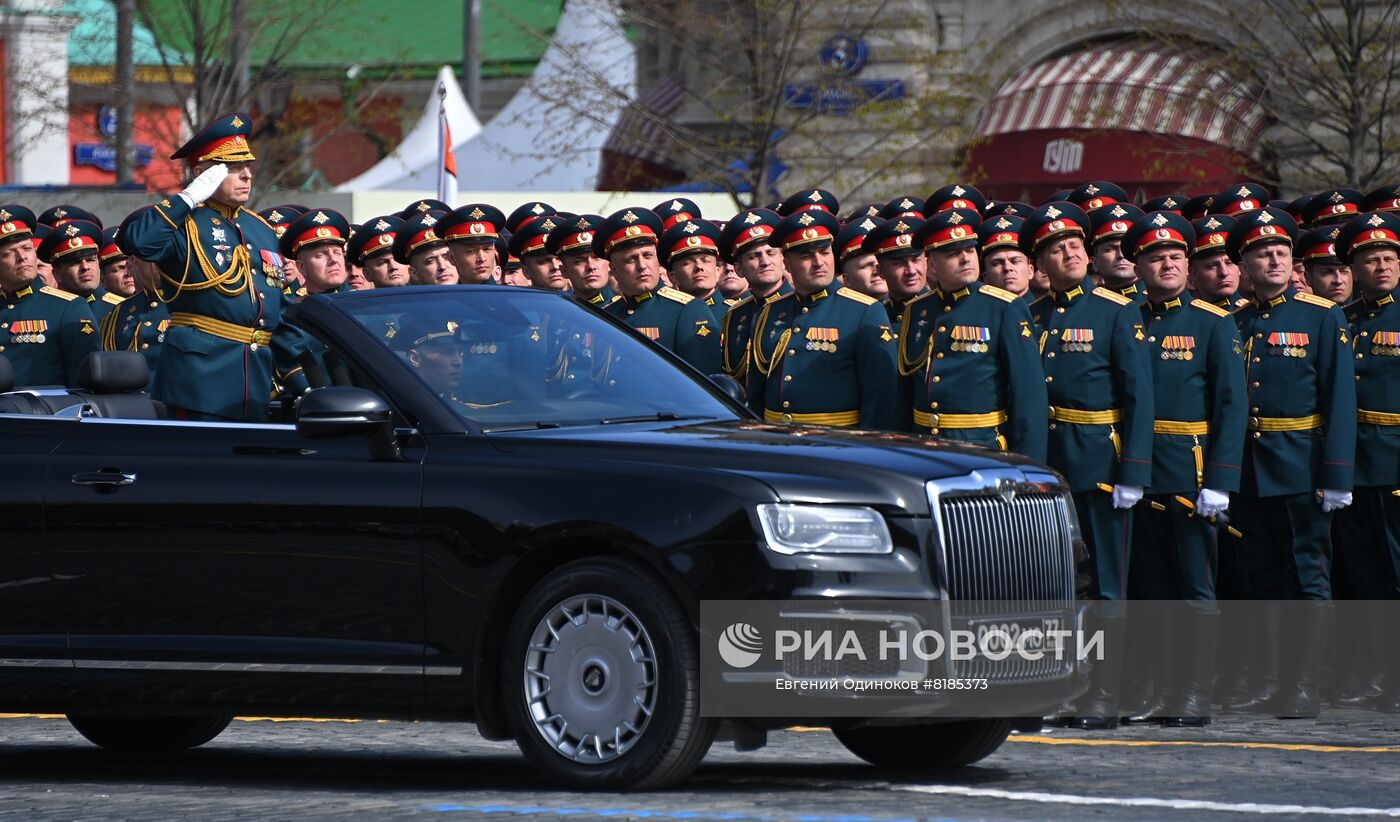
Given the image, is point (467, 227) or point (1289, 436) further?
point (467, 227)

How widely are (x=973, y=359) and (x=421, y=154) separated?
82.5 ft

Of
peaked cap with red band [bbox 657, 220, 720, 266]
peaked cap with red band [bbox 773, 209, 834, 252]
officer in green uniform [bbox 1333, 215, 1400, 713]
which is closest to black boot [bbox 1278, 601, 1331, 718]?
officer in green uniform [bbox 1333, 215, 1400, 713]

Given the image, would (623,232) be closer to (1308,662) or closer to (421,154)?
(1308,662)

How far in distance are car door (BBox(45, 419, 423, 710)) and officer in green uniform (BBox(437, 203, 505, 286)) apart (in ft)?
14.5

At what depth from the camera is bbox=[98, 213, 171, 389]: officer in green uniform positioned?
14.2 m

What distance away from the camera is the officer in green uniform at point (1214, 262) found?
12648 mm

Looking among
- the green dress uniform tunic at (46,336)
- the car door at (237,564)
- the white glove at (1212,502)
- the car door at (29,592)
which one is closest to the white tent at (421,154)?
the green dress uniform tunic at (46,336)

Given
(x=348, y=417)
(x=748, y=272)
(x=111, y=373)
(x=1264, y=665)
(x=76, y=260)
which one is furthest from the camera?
(x=76, y=260)

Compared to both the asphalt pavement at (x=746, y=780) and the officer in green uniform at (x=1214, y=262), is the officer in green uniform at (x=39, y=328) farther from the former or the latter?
the officer in green uniform at (x=1214, y=262)

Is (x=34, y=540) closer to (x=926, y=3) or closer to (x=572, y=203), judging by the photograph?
(x=572, y=203)

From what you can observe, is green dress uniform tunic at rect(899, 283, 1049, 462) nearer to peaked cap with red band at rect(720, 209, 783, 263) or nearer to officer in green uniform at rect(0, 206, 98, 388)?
peaked cap with red band at rect(720, 209, 783, 263)

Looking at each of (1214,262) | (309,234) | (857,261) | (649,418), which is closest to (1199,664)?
(1214,262)

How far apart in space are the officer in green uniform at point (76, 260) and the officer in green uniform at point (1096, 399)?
585cm

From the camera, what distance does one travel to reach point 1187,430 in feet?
40.6
